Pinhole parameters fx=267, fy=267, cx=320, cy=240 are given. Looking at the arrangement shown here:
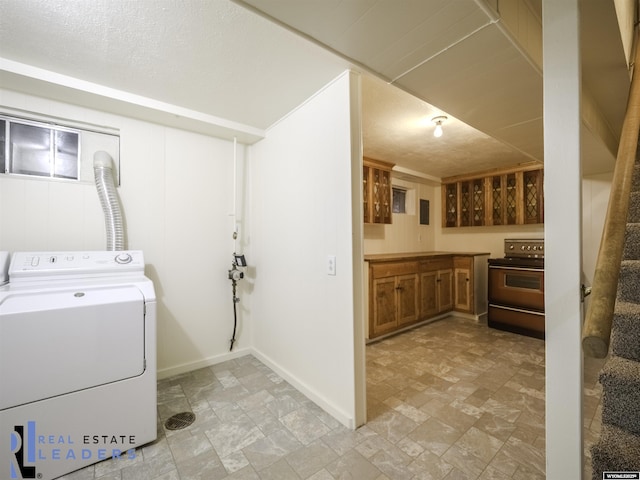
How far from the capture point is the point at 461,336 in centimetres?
333

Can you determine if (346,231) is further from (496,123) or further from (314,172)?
(496,123)

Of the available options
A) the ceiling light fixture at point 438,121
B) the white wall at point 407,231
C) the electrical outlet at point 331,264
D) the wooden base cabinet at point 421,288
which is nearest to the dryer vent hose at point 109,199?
the electrical outlet at point 331,264

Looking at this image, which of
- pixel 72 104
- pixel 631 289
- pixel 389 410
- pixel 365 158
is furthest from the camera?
pixel 365 158

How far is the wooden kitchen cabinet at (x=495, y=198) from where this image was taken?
377cm

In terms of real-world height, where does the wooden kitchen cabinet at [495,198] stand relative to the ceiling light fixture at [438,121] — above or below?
A: below

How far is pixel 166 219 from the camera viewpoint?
240cm

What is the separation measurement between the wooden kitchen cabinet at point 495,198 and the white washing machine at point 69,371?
178 inches

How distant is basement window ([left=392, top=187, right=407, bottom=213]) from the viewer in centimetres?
449

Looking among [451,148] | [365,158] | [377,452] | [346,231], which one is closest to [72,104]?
[346,231]

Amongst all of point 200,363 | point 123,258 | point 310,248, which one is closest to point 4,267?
point 123,258

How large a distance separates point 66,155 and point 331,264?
215 centimetres

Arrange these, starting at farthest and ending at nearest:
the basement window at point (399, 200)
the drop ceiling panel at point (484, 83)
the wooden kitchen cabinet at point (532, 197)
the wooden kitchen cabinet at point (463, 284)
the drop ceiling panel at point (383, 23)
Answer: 1. the basement window at point (399, 200)
2. the wooden kitchen cabinet at point (463, 284)
3. the wooden kitchen cabinet at point (532, 197)
4. the drop ceiling panel at point (484, 83)
5. the drop ceiling panel at point (383, 23)

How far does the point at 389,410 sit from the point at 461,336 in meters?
1.92

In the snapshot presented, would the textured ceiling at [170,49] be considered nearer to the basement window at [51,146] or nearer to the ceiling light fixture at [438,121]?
the basement window at [51,146]
